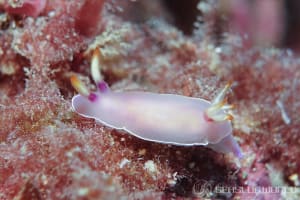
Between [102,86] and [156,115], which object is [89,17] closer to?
[102,86]

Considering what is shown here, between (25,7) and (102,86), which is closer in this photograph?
(102,86)

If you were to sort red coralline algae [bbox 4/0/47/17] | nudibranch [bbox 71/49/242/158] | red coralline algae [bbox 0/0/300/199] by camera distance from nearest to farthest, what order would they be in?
red coralline algae [bbox 0/0/300/199] < nudibranch [bbox 71/49/242/158] < red coralline algae [bbox 4/0/47/17]

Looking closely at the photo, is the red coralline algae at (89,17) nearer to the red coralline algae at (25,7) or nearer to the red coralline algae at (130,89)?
the red coralline algae at (130,89)

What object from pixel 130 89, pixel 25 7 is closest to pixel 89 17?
pixel 25 7

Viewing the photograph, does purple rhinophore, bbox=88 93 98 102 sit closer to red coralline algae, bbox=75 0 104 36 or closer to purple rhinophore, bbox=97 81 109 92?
purple rhinophore, bbox=97 81 109 92

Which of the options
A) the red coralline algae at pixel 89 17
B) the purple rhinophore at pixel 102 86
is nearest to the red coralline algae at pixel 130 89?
the red coralline algae at pixel 89 17

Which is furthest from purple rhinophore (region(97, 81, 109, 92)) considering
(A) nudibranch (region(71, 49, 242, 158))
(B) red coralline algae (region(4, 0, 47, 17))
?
(B) red coralline algae (region(4, 0, 47, 17))
